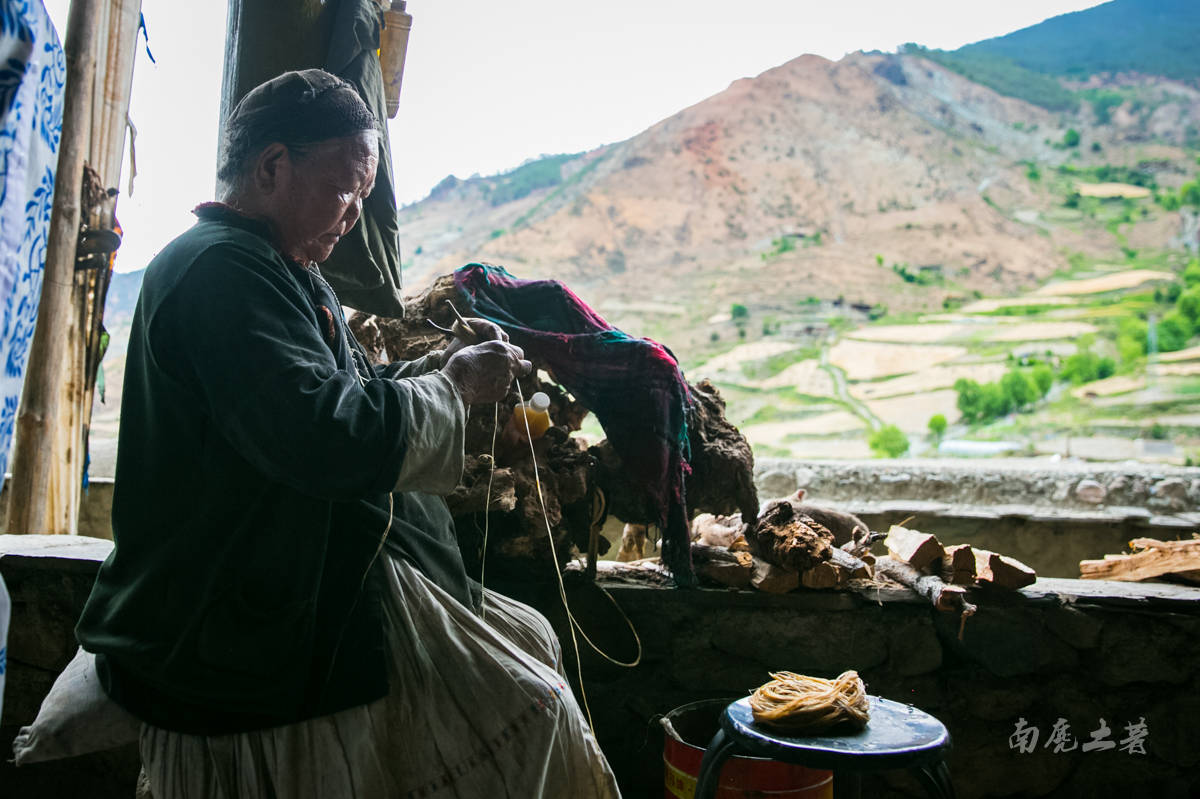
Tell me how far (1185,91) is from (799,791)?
54.3 m

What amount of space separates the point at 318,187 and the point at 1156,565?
333cm

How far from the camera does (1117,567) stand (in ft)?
10.5

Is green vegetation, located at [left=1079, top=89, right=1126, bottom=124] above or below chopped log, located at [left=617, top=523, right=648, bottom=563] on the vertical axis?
above

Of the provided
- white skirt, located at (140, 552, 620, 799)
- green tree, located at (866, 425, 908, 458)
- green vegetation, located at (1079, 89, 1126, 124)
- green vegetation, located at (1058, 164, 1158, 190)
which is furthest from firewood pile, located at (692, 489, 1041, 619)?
green vegetation, located at (1079, 89, 1126, 124)

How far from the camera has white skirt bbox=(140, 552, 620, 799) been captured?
1.36 m

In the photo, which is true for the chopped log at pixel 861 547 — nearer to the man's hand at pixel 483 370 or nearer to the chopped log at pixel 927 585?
the chopped log at pixel 927 585

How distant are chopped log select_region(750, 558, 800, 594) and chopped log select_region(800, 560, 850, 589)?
34mm

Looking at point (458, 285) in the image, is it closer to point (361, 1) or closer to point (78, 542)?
point (361, 1)

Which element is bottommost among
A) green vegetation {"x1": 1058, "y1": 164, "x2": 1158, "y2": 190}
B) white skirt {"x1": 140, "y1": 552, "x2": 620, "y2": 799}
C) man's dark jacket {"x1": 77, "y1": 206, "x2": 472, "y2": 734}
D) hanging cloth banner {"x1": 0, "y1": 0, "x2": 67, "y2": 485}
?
white skirt {"x1": 140, "y1": 552, "x2": 620, "y2": 799}

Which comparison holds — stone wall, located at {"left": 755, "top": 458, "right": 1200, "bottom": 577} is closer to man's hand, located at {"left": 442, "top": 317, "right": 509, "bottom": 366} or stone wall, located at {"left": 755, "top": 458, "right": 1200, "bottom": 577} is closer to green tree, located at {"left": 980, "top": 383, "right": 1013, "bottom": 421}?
man's hand, located at {"left": 442, "top": 317, "right": 509, "bottom": 366}

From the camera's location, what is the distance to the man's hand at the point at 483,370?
158 cm

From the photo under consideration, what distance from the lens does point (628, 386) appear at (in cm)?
260

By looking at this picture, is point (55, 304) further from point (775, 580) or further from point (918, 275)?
point (918, 275)

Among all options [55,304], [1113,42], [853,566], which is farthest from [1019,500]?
[1113,42]
